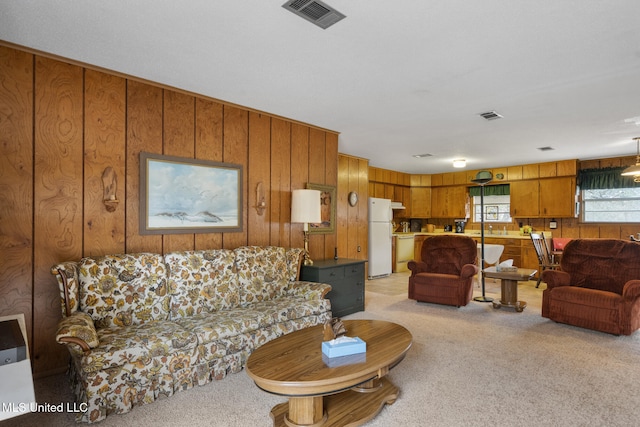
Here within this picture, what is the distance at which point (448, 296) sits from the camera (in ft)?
16.5

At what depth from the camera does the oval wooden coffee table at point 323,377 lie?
1896 mm

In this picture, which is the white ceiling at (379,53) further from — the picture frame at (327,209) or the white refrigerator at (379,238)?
the white refrigerator at (379,238)

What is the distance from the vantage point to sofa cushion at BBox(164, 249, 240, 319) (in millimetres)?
3139

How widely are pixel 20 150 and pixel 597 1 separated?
4131mm

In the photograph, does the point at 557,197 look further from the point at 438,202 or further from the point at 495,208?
the point at 438,202

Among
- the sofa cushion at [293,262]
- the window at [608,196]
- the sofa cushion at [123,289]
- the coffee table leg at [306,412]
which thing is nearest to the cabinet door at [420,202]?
the window at [608,196]

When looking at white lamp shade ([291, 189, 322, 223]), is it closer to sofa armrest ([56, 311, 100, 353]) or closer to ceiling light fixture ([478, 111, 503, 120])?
ceiling light fixture ([478, 111, 503, 120])

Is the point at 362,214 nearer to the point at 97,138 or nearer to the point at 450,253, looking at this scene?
the point at 450,253

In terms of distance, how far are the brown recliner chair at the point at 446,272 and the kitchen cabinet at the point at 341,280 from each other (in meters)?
1.06

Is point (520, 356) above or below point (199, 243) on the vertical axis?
below

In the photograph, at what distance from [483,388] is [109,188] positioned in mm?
3525

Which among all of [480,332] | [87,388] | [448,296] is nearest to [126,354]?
[87,388]

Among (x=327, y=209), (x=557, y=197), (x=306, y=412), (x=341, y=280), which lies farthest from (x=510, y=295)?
(x=306, y=412)

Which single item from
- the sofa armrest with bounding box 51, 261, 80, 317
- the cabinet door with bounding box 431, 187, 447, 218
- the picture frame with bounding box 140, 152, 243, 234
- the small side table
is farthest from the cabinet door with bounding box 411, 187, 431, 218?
the sofa armrest with bounding box 51, 261, 80, 317
